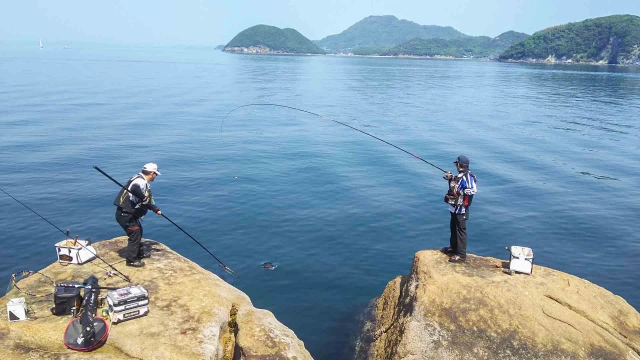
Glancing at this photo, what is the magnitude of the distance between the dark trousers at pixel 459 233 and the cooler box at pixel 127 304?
7521 millimetres

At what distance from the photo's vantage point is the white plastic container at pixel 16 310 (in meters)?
8.75

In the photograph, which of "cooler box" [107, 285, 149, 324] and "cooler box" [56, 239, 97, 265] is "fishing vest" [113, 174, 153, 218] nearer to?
"cooler box" [56, 239, 97, 265]

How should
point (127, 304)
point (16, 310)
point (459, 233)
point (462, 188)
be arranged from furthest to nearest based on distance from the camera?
point (459, 233) → point (462, 188) → point (127, 304) → point (16, 310)

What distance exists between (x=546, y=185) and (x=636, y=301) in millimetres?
12094

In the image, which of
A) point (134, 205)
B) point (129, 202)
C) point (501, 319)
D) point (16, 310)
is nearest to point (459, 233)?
point (501, 319)

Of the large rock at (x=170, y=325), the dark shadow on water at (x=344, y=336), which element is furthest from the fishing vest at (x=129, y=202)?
the dark shadow on water at (x=344, y=336)

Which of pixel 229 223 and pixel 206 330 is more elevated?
pixel 206 330

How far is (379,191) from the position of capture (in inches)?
976

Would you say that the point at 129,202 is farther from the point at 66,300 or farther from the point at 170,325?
the point at 170,325

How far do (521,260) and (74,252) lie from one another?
35.7ft

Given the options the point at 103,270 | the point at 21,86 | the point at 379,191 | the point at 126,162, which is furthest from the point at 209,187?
the point at 21,86

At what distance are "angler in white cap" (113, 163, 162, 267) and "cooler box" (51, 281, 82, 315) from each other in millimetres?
2225

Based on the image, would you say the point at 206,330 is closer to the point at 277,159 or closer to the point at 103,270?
the point at 103,270

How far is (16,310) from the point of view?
8789mm
